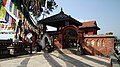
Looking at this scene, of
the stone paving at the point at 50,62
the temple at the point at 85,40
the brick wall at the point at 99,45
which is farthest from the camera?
the temple at the point at 85,40

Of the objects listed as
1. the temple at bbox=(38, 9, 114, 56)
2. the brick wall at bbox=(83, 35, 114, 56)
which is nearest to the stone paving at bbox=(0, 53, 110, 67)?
the brick wall at bbox=(83, 35, 114, 56)

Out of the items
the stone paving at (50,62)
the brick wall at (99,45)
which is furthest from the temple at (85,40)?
the stone paving at (50,62)

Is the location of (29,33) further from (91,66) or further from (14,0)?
(91,66)

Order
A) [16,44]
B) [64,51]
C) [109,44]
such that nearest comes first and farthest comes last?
[109,44], [16,44], [64,51]

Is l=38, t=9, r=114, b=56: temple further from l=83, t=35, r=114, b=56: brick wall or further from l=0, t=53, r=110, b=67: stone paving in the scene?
l=0, t=53, r=110, b=67: stone paving

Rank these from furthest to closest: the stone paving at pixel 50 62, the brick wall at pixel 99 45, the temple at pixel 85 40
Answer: the temple at pixel 85 40 < the brick wall at pixel 99 45 < the stone paving at pixel 50 62

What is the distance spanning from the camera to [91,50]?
16766 millimetres

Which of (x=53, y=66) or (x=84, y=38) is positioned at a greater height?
(x=84, y=38)

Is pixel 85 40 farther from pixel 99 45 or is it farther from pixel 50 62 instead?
pixel 50 62

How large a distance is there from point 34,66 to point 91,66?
3.88 meters

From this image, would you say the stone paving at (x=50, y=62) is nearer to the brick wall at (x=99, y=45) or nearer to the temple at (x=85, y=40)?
the brick wall at (x=99, y=45)

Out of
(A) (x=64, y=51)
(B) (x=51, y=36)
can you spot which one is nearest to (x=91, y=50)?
(A) (x=64, y=51)

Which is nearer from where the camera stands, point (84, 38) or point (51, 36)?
→ point (84, 38)

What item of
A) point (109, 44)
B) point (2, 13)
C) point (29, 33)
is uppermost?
point (2, 13)
